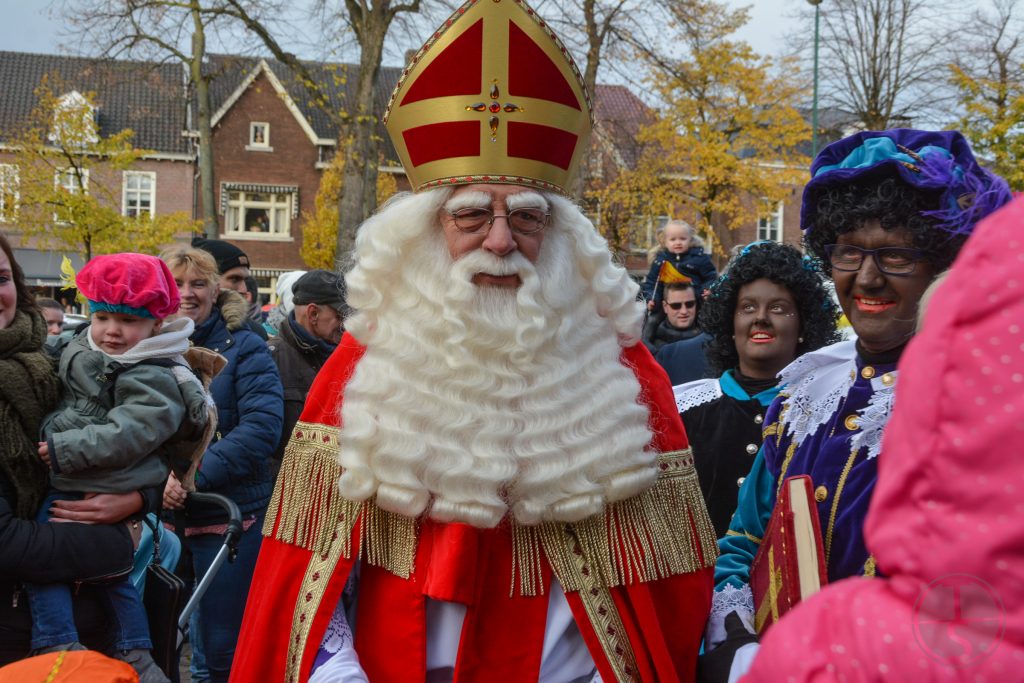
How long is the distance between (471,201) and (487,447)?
65 cm

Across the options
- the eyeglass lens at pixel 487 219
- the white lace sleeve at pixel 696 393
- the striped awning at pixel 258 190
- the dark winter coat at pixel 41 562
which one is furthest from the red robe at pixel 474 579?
the striped awning at pixel 258 190

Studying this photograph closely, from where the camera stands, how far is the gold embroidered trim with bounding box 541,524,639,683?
2178mm

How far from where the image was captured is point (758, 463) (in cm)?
251

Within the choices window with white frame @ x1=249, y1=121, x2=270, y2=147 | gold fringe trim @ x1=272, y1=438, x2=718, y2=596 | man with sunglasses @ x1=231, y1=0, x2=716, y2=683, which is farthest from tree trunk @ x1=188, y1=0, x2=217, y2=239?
window with white frame @ x1=249, y1=121, x2=270, y2=147

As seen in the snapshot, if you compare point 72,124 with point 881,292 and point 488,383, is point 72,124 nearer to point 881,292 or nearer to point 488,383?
point 488,383

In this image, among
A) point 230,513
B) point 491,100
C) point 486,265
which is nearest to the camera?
point 486,265

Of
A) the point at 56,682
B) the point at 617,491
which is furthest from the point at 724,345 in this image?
the point at 56,682

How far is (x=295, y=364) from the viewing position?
5148 mm

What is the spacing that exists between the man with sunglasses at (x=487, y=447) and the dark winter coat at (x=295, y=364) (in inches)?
102

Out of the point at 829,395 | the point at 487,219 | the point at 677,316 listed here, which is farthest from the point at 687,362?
the point at 487,219

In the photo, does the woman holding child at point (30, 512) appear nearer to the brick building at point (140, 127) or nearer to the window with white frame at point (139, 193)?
the brick building at point (140, 127)

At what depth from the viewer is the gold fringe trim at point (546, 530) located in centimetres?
224

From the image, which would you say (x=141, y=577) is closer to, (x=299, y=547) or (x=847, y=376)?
(x=299, y=547)

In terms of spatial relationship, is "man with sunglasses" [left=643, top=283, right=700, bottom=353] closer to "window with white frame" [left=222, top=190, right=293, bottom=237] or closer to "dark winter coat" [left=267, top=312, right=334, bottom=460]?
"dark winter coat" [left=267, top=312, right=334, bottom=460]
